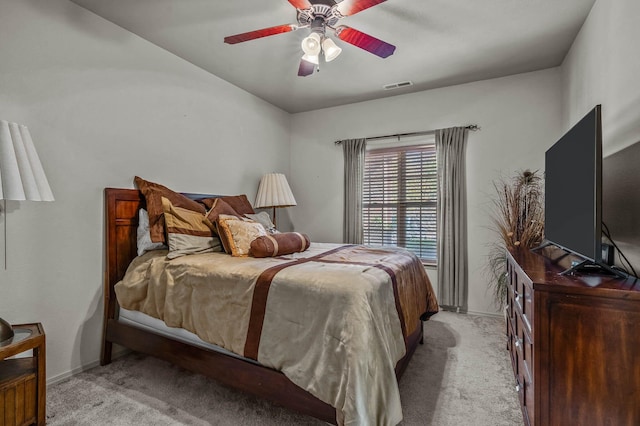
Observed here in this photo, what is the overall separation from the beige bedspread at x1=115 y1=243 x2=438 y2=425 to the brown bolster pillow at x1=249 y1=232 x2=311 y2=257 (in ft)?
0.38

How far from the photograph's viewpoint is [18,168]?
58.9 inches

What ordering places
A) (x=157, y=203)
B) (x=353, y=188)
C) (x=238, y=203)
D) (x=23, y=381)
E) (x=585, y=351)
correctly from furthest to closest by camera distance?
(x=353, y=188) < (x=238, y=203) < (x=157, y=203) < (x=23, y=381) < (x=585, y=351)

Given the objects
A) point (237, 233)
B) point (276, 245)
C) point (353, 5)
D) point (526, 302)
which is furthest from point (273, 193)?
point (526, 302)

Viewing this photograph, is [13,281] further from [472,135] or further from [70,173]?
[472,135]

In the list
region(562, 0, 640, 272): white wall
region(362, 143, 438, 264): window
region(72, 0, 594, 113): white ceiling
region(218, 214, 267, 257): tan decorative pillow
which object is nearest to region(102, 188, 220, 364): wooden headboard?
region(218, 214, 267, 257): tan decorative pillow

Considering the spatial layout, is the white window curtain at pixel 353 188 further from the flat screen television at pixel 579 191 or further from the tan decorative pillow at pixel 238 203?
the flat screen television at pixel 579 191

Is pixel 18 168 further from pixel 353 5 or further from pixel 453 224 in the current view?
pixel 453 224

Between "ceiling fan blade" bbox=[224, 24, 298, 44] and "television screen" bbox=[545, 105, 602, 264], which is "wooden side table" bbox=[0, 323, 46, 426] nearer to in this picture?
"ceiling fan blade" bbox=[224, 24, 298, 44]

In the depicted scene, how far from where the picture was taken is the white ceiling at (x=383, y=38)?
220cm

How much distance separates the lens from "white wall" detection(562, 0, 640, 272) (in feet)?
5.27

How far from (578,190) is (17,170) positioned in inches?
109

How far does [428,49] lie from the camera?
9.11 feet

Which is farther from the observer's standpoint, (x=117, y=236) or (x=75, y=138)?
(x=117, y=236)

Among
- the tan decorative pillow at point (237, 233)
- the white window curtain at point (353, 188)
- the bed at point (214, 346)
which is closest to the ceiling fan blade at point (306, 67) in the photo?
the tan decorative pillow at point (237, 233)
